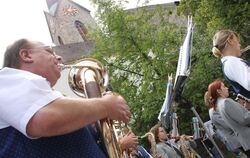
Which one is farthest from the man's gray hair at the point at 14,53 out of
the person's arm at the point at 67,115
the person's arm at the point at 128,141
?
the person's arm at the point at 128,141

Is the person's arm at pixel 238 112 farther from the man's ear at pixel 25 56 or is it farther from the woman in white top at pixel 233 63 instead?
the man's ear at pixel 25 56

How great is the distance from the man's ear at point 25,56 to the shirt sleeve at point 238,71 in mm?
2282

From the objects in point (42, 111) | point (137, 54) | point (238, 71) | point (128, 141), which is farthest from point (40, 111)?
point (137, 54)

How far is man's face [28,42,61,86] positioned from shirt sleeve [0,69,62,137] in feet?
0.77

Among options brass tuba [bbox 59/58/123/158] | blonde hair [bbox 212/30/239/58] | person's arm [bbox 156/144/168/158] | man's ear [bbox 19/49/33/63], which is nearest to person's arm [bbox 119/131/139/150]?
brass tuba [bbox 59/58/123/158]

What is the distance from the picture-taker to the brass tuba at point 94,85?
8.05 ft

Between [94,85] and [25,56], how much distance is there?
0.47 metres

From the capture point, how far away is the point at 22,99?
6.37ft

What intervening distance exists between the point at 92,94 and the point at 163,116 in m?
1.81

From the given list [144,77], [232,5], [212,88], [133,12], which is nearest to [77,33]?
[133,12]

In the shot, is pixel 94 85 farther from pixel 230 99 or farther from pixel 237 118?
pixel 230 99

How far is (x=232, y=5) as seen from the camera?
47.5 feet

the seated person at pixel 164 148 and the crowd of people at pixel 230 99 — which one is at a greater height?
the crowd of people at pixel 230 99

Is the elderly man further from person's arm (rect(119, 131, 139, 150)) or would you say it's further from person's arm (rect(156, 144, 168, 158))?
person's arm (rect(156, 144, 168, 158))
